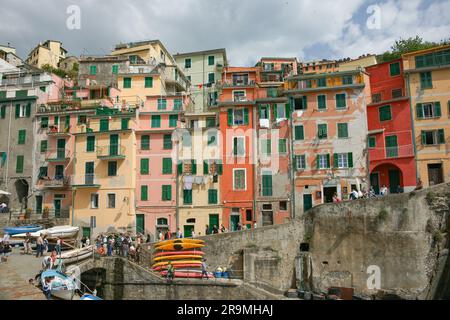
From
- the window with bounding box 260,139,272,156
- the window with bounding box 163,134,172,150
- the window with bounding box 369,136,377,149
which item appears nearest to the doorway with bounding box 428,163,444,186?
the window with bounding box 369,136,377,149

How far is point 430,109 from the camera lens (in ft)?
115

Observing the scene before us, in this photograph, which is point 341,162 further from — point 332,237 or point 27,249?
point 27,249

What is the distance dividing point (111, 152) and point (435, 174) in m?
30.3

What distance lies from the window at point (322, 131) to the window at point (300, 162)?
2494mm

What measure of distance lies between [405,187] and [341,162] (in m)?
6.10

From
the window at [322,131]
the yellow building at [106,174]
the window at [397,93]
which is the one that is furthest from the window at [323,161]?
the yellow building at [106,174]

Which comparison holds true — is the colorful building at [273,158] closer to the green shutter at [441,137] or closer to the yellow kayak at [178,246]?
the yellow kayak at [178,246]

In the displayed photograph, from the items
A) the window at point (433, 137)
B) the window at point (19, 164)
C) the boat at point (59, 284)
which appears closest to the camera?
the boat at point (59, 284)

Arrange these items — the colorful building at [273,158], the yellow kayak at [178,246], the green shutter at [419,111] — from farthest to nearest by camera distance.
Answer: the colorful building at [273,158] < the green shutter at [419,111] < the yellow kayak at [178,246]

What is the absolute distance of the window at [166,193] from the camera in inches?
1458

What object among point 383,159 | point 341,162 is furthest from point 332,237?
point 383,159

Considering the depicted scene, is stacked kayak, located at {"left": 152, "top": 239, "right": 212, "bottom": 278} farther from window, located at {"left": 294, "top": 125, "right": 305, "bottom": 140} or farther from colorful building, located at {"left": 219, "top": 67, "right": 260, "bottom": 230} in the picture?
window, located at {"left": 294, "top": 125, "right": 305, "bottom": 140}

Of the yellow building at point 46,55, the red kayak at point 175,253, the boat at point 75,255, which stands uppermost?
the yellow building at point 46,55

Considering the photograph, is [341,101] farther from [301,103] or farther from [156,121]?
[156,121]
